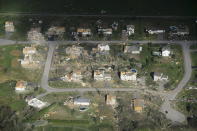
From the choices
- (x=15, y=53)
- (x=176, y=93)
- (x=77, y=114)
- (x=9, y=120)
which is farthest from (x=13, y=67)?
(x=176, y=93)

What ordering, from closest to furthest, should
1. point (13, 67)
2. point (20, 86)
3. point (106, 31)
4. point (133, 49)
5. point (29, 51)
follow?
1. point (20, 86)
2. point (13, 67)
3. point (29, 51)
4. point (133, 49)
5. point (106, 31)

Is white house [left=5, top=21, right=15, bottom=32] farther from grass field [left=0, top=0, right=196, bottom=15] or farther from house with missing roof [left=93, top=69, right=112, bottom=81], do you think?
house with missing roof [left=93, top=69, right=112, bottom=81]

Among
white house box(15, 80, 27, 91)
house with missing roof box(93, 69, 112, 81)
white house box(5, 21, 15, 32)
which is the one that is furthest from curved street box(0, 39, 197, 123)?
white house box(5, 21, 15, 32)

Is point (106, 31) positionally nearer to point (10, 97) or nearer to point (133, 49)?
point (133, 49)

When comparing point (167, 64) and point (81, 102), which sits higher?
point (167, 64)

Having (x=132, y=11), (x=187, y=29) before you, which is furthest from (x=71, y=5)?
(x=187, y=29)

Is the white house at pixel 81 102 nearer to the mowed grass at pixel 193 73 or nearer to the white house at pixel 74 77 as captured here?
the white house at pixel 74 77

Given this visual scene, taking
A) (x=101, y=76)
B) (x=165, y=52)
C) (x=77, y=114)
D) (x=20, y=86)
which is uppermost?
(x=165, y=52)

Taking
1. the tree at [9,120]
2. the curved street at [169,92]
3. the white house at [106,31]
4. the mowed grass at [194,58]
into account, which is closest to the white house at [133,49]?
the curved street at [169,92]
